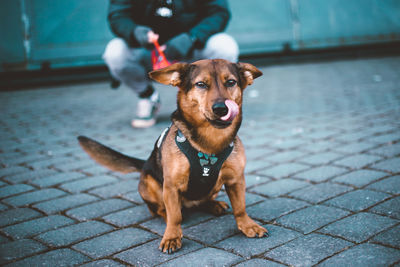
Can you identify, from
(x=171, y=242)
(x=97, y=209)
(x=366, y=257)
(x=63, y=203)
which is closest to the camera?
(x=366, y=257)

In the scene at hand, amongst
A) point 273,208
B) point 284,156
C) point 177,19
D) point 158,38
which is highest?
point 177,19

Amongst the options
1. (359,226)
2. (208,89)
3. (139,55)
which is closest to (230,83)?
(208,89)

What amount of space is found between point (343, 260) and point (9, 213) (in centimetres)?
219

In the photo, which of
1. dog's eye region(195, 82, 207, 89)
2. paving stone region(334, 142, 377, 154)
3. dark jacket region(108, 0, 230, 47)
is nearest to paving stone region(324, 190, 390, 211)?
paving stone region(334, 142, 377, 154)

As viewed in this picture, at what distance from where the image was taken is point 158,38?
4.85 metres

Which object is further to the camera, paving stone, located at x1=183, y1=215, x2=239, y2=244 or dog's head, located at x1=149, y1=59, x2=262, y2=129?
paving stone, located at x1=183, y1=215, x2=239, y2=244

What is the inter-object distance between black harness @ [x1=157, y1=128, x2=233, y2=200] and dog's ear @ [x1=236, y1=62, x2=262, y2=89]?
0.42m

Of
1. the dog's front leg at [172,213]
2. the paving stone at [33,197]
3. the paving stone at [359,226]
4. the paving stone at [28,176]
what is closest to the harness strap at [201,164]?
the dog's front leg at [172,213]

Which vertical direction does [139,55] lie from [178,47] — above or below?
below

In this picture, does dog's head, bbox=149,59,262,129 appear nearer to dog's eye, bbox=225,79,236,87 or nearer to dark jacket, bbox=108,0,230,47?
dog's eye, bbox=225,79,236,87

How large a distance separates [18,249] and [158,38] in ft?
10.7

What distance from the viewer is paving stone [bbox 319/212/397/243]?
215 cm

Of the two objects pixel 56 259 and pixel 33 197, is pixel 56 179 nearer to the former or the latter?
pixel 33 197

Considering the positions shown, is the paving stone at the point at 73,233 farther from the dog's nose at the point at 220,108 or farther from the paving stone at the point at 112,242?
the dog's nose at the point at 220,108
